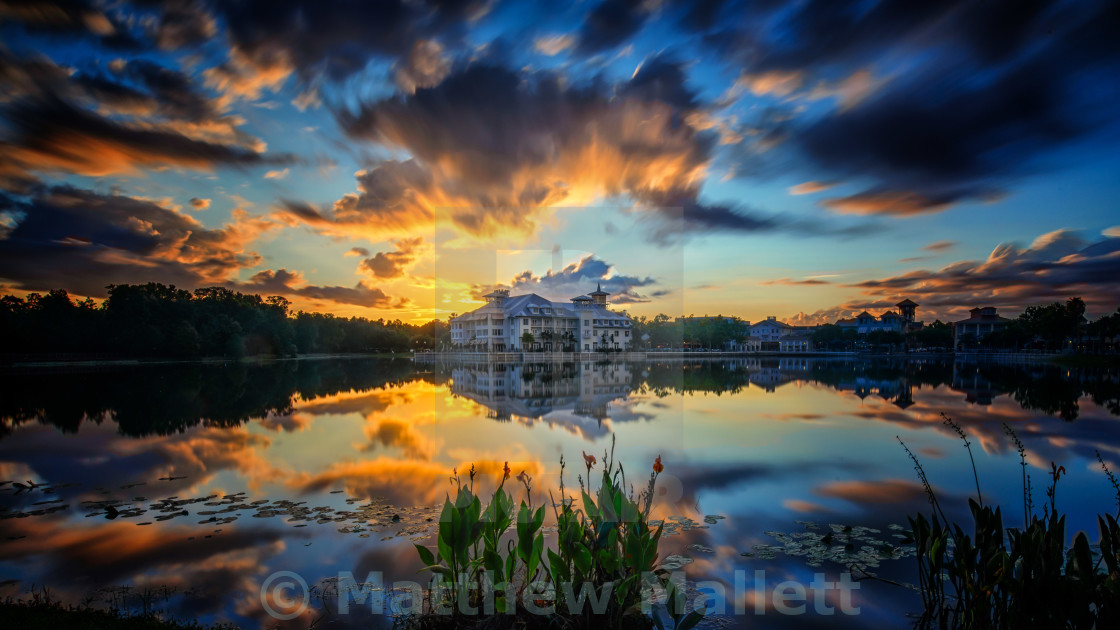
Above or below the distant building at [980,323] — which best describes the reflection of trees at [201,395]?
below

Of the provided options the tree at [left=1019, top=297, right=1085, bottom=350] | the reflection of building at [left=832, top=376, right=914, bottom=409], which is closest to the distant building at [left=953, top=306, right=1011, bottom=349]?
the tree at [left=1019, top=297, right=1085, bottom=350]

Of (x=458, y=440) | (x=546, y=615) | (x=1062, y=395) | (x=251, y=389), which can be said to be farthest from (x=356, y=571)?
(x=1062, y=395)

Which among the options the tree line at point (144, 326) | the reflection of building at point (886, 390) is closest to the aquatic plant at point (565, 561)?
the reflection of building at point (886, 390)

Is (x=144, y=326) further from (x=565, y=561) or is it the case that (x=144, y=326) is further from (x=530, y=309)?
(x=565, y=561)

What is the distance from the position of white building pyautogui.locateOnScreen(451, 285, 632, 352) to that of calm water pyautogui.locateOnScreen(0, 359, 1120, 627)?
45727 millimetres

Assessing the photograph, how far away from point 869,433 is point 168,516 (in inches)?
620

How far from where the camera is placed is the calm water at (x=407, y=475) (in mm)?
5566

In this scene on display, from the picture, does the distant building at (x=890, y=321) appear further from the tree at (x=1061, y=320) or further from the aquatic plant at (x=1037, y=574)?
the aquatic plant at (x=1037, y=574)

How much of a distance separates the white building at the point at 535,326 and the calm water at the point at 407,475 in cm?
4573

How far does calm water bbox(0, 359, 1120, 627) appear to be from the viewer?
5.57m

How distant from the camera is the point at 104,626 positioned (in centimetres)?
408

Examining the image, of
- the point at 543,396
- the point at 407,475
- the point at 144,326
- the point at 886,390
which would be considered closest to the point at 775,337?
the point at 886,390

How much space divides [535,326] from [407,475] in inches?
2336

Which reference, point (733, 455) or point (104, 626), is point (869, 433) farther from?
point (104, 626)
